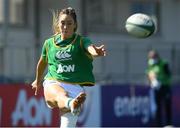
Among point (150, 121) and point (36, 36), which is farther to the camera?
point (36, 36)

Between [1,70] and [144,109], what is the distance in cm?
415

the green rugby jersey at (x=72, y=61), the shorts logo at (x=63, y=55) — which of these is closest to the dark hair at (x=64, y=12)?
the green rugby jersey at (x=72, y=61)

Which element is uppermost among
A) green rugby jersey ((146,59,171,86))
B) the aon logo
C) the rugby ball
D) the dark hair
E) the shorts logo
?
the dark hair

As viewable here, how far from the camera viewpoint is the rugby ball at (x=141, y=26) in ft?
35.4

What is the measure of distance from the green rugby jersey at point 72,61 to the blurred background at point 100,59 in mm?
7856

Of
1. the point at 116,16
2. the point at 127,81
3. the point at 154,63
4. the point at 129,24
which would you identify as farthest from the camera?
the point at 116,16

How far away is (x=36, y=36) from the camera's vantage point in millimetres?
23969

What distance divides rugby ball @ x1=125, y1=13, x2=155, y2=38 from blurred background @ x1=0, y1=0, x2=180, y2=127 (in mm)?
7074

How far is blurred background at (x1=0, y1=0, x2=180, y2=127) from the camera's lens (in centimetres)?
1819

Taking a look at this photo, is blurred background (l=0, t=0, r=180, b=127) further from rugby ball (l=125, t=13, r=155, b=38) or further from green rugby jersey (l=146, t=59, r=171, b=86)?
rugby ball (l=125, t=13, r=155, b=38)

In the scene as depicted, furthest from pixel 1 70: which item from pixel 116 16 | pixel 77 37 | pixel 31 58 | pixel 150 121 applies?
pixel 77 37

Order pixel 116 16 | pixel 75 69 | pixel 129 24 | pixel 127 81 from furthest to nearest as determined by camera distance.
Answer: pixel 116 16, pixel 127 81, pixel 129 24, pixel 75 69

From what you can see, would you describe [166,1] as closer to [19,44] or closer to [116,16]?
[116,16]

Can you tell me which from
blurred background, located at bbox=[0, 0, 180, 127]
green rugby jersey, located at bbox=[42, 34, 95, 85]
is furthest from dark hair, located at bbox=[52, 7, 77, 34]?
blurred background, located at bbox=[0, 0, 180, 127]
